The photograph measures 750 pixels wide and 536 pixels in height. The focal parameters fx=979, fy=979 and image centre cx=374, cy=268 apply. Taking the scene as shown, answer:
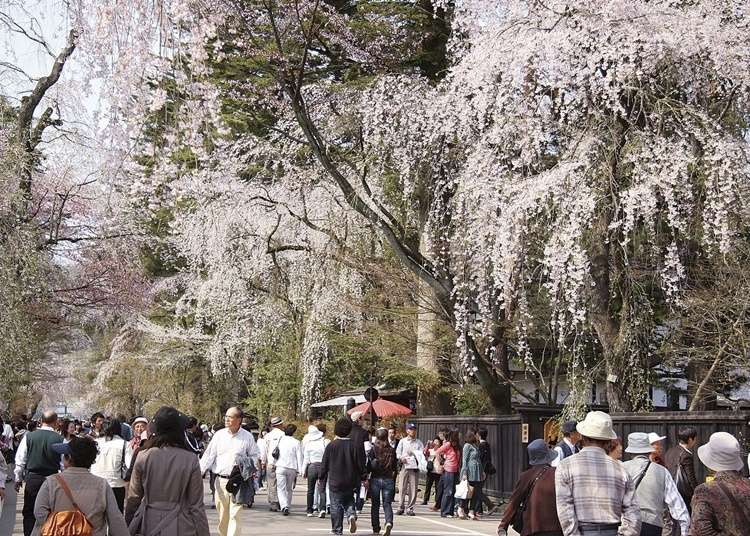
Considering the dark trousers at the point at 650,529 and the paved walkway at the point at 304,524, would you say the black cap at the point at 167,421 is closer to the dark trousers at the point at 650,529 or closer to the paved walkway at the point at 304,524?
the dark trousers at the point at 650,529

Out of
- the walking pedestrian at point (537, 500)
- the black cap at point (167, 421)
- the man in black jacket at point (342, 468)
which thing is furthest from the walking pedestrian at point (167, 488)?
the man in black jacket at point (342, 468)

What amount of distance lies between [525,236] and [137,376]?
3673 cm

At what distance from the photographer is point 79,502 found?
6285mm

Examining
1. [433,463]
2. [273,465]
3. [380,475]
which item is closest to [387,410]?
[433,463]

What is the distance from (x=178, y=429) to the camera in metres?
6.81

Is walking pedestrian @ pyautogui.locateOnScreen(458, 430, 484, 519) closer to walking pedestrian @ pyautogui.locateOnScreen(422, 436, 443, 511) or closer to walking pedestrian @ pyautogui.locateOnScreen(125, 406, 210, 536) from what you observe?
walking pedestrian @ pyautogui.locateOnScreen(422, 436, 443, 511)

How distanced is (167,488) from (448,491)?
1229cm

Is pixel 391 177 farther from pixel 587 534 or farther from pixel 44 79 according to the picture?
pixel 587 534

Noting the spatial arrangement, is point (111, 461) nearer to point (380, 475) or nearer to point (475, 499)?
point (380, 475)

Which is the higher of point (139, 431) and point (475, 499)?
point (139, 431)

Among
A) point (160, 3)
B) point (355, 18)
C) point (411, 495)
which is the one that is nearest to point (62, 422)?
point (411, 495)

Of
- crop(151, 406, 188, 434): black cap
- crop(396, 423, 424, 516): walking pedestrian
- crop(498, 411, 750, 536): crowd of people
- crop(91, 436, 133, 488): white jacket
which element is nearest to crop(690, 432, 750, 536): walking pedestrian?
crop(498, 411, 750, 536): crowd of people

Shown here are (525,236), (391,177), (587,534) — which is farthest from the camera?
(391,177)

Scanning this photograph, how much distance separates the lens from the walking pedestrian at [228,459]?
1049 centimetres
